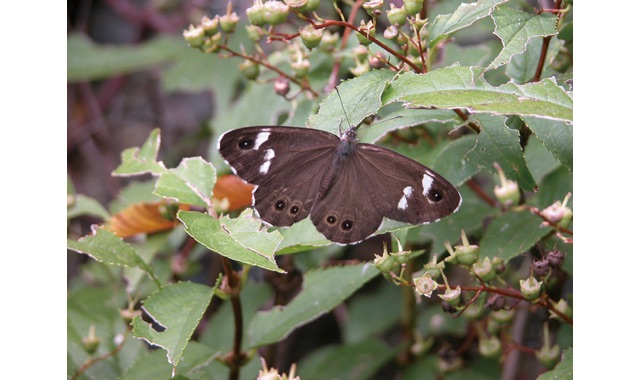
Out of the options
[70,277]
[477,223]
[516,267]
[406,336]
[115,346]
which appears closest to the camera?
[477,223]

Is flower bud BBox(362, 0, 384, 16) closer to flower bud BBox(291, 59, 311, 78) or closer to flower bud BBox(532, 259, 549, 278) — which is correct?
flower bud BBox(291, 59, 311, 78)

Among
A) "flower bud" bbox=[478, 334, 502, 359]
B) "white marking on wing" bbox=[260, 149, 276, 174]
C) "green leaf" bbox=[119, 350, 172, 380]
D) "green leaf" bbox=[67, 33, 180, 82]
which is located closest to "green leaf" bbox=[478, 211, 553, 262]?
"flower bud" bbox=[478, 334, 502, 359]

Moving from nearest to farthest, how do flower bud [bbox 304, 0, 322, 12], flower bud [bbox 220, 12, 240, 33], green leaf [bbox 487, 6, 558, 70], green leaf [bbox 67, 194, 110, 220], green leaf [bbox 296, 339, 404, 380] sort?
green leaf [bbox 487, 6, 558, 70] < flower bud [bbox 304, 0, 322, 12] < flower bud [bbox 220, 12, 240, 33] < green leaf [bbox 67, 194, 110, 220] < green leaf [bbox 296, 339, 404, 380]

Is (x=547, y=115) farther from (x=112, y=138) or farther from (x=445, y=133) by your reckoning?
(x=112, y=138)

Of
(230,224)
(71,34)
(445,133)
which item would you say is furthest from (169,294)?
(71,34)

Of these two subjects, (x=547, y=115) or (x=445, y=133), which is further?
(x=445, y=133)

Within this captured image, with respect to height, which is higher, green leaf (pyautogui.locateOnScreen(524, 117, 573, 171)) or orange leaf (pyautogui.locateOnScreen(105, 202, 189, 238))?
green leaf (pyautogui.locateOnScreen(524, 117, 573, 171))

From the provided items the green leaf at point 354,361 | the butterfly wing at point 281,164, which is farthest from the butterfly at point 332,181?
the green leaf at point 354,361
